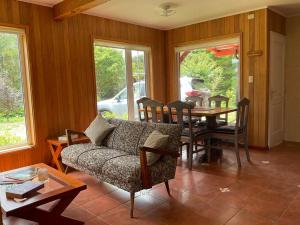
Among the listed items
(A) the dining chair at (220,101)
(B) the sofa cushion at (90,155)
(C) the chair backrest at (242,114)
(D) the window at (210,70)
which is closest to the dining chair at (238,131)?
(C) the chair backrest at (242,114)

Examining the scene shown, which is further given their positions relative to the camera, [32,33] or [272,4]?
[272,4]

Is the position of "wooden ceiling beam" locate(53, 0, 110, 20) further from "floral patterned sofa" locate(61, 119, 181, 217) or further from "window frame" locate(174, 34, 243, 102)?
"window frame" locate(174, 34, 243, 102)

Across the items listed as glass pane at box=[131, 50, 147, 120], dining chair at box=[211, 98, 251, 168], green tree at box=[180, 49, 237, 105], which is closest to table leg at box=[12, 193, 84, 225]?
dining chair at box=[211, 98, 251, 168]

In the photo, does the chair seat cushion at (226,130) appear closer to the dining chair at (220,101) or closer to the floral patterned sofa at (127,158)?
the dining chair at (220,101)

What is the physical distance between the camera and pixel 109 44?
4.71 meters

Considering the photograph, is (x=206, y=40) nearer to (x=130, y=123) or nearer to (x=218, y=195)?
(x=130, y=123)

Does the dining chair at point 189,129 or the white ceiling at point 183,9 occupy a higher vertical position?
the white ceiling at point 183,9

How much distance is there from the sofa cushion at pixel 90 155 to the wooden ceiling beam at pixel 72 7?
1780 millimetres

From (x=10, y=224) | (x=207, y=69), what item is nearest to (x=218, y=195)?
(x=10, y=224)

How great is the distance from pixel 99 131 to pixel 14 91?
1.37 meters

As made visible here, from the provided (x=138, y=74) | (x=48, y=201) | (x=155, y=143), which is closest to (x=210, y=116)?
(x=155, y=143)

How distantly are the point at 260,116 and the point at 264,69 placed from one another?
80cm

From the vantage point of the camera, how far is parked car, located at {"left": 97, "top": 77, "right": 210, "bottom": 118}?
4.79 metres

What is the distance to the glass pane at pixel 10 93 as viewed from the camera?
11.5 feet
